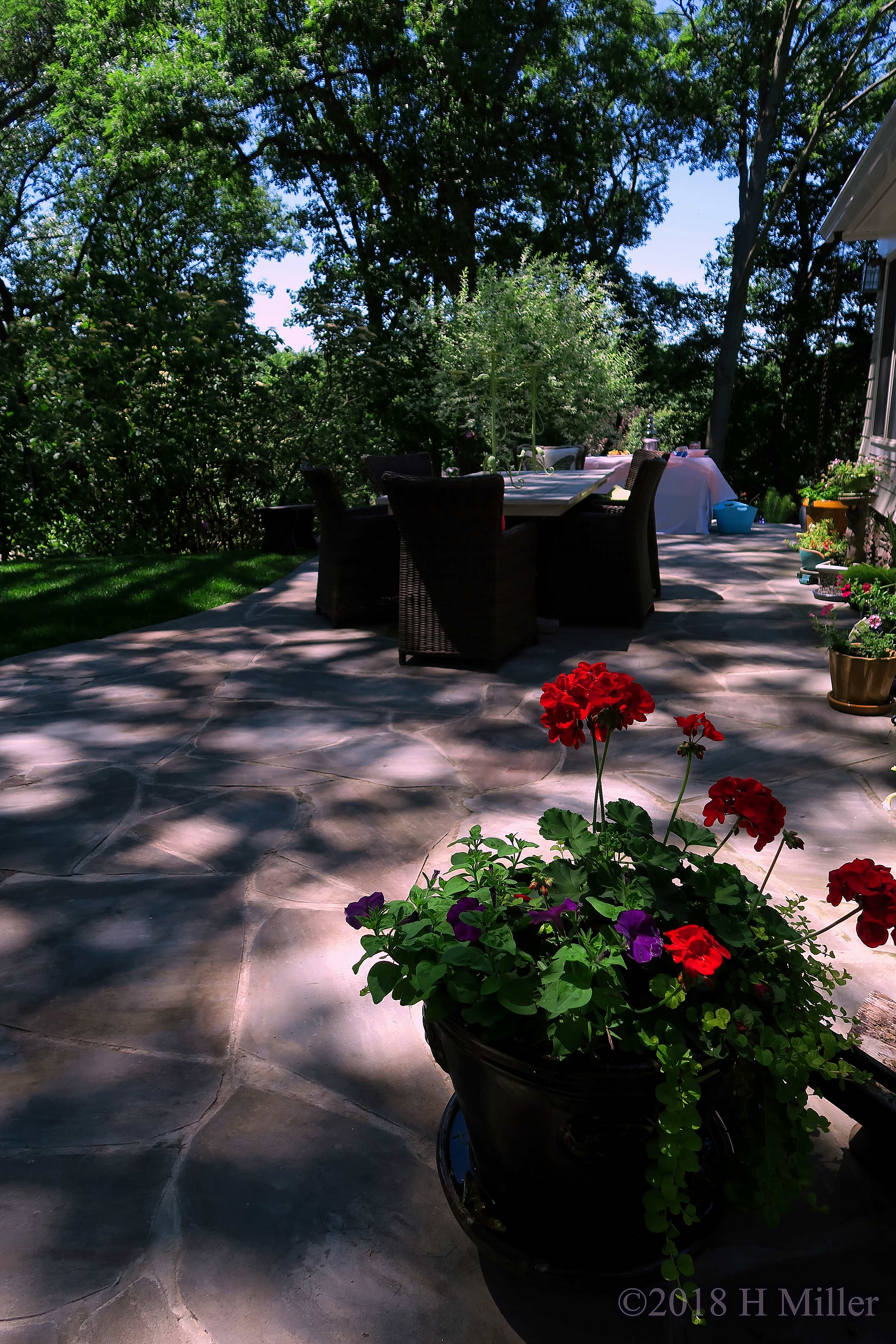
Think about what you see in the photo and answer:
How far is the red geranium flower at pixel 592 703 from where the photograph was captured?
1.52 m

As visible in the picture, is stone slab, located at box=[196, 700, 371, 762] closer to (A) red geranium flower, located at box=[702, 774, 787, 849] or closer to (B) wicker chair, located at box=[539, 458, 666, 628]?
(B) wicker chair, located at box=[539, 458, 666, 628]

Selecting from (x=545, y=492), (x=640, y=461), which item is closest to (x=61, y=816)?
(x=545, y=492)

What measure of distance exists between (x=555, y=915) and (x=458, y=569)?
3450 millimetres

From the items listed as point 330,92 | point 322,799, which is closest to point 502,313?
point 322,799

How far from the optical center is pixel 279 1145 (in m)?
1.67

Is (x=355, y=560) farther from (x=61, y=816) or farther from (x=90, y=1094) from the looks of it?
(x=90, y=1094)

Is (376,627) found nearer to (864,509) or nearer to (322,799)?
(322,799)

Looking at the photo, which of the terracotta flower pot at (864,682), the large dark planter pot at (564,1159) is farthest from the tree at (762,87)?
the large dark planter pot at (564,1159)

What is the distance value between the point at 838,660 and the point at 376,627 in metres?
2.95

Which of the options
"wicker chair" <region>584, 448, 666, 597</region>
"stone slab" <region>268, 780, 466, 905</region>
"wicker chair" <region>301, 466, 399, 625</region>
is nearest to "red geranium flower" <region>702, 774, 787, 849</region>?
"stone slab" <region>268, 780, 466, 905</region>

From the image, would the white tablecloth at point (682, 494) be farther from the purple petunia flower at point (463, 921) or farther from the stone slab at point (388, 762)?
the purple petunia flower at point (463, 921)

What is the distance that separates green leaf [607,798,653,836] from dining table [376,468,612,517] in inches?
140

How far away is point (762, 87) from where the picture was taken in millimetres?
15695

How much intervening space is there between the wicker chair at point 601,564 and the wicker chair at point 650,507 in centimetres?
26
